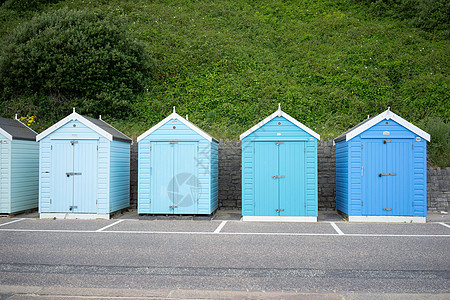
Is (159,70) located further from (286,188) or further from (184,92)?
(286,188)

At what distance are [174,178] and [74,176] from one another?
2.84 meters

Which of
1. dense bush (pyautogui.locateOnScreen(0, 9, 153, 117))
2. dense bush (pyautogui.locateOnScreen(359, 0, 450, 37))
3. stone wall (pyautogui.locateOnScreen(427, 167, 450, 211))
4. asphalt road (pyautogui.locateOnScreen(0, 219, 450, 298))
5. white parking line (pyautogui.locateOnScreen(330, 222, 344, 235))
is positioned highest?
dense bush (pyautogui.locateOnScreen(359, 0, 450, 37))

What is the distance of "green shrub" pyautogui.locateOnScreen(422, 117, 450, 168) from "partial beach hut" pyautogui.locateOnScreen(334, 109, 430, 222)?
10.8ft

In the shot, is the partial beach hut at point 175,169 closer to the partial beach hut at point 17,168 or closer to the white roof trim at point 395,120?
the partial beach hut at point 17,168

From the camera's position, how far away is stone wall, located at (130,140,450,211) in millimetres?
12227

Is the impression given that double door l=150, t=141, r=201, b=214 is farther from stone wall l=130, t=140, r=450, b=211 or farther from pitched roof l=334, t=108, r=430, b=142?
pitched roof l=334, t=108, r=430, b=142

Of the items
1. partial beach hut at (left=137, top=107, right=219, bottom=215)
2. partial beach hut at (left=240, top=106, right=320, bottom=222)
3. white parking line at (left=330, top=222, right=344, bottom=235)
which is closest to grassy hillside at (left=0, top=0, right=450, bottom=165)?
partial beach hut at (left=240, top=106, right=320, bottom=222)

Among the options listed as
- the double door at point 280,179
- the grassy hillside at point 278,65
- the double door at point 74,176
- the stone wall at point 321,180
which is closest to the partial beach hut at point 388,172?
the double door at point 280,179

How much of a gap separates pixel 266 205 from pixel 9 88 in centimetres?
1412

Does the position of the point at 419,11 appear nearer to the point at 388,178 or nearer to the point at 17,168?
the point at 388,178

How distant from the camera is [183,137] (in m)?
10.9

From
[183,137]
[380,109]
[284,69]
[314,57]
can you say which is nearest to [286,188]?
[183,137]

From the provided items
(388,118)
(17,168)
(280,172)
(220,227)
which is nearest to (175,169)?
(220,227)

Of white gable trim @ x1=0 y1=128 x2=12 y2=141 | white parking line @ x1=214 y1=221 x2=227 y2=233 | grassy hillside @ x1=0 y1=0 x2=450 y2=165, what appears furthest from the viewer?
grassy hillside @ x1=0 y1=0 x2=450 y2=165
